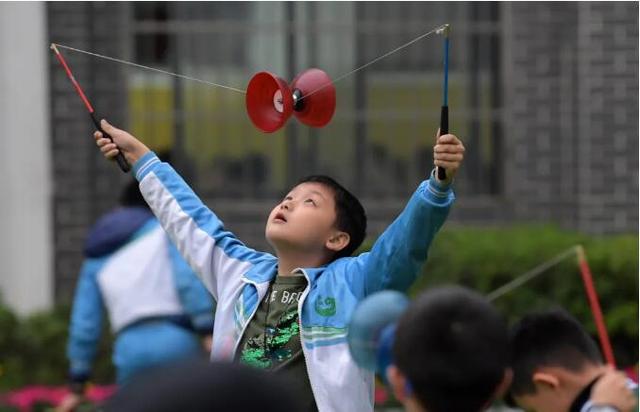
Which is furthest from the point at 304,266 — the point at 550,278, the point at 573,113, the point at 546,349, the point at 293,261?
the point at 573,113

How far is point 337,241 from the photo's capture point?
12.5 ft

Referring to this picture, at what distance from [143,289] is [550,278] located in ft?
9.70

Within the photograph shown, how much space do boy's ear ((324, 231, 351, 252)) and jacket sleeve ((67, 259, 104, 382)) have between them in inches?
92.3

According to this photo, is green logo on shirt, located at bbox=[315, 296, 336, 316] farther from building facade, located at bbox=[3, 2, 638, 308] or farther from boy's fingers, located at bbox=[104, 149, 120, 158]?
building facade, located at bbox=[3, 2, 638, 308]

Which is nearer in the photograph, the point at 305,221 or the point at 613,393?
the point at 613,393

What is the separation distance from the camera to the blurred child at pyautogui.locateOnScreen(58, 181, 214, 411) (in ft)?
18.6

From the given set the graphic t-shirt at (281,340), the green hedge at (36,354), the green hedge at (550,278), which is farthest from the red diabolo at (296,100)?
the green hedge at (36,354)

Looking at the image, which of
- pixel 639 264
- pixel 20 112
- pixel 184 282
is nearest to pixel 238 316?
pixel 184 282

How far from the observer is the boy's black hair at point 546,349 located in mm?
3160

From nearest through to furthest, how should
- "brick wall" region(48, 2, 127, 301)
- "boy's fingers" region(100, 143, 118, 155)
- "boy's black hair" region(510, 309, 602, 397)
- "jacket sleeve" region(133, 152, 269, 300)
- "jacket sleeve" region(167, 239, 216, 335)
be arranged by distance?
"boy's black hair" region(510, 309, 602, 397) → "jacket sleeve" region(133, 152, 269, 300) → "boy's fingers" region(100, 143, 118, 155) → "jacket sleeve" region(167, 239, 216, 335) → "brick wall" region(48, 2, 127, 301)

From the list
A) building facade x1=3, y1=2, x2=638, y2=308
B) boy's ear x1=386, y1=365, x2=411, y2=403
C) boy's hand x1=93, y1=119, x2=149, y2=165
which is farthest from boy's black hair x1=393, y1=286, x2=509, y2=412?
building facade x1=3, y1=2, x2=638, y2=308

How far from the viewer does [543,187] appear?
30.1 feet

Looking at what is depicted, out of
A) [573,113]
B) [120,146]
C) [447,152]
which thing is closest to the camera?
[447,152]

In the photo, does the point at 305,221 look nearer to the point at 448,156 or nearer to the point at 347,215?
the point at 347,215
